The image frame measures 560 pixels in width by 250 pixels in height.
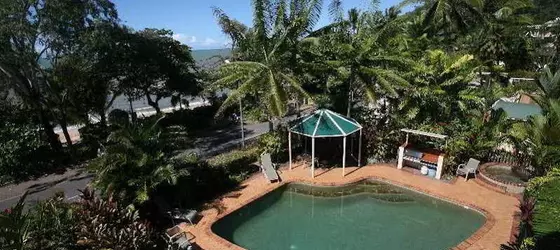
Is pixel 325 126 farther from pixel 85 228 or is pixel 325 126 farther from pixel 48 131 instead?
pixel 48 131

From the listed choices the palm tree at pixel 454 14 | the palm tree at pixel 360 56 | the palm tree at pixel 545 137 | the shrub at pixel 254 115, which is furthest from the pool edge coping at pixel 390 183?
the palm tree at pixel 454 14

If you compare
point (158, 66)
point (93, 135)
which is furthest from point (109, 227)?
point (158, 66)

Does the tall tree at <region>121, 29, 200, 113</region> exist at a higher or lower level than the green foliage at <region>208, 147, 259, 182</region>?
higher

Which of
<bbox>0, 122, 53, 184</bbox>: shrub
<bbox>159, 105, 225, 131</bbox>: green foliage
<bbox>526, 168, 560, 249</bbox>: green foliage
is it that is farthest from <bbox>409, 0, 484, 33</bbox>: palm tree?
<bbox>0, 122, 53, 184</bbox>: shrub

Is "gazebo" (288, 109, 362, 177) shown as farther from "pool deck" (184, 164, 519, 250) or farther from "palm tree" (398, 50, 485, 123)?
"palm tree" (398, 50, 485, 123)

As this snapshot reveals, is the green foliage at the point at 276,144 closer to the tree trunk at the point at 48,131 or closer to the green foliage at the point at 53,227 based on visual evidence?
the green foliage at the point at 53,227
